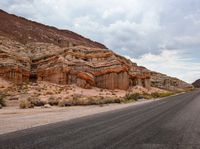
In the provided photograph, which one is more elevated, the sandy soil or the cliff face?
the cliff face

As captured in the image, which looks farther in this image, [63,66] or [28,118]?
[63,66]

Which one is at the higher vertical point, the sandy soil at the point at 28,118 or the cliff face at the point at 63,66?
the cliff face at the point at 63,66

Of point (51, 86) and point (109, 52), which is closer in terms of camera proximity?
point (51, 86)

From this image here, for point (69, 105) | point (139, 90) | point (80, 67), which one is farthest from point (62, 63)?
point (69, 105)

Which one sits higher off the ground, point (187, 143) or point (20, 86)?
point (20, 86)

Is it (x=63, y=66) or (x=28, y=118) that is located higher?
(x=63, y=66)

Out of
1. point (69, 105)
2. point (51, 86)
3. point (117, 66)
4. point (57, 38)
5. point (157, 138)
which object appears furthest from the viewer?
point (57, 38)

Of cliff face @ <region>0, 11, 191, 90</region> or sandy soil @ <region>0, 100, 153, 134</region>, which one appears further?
cliff face @ <region>0, 11, 191, 90</region>

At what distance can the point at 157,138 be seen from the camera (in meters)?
9.70

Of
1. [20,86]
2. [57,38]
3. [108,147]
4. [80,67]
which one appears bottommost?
[108,147]

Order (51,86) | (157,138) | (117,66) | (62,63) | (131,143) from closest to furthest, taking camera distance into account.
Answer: (131,143) < (157,138) < (51,86) < (62,63) < (117,66)

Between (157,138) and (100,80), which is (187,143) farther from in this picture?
(100,80)

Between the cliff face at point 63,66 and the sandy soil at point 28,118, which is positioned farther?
the cliff face at point 63,66

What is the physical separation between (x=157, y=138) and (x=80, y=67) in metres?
49.3
